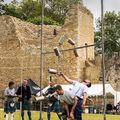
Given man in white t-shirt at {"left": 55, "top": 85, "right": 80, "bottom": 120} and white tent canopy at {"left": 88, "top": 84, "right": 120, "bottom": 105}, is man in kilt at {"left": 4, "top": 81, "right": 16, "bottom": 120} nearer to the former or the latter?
man in white t-shirt at {"left": 55, "top": 85, "right": 80, "bottom": 120}

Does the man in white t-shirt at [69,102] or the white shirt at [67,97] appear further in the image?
the white shirt at [67,97]

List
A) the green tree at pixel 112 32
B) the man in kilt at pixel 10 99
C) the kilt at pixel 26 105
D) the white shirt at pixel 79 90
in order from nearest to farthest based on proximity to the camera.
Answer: the white shirt at pixel 79 90 < the kilt at pixel 26 105 < the man in kilt at pixel 10 99 < the green tree at pixel 112 32

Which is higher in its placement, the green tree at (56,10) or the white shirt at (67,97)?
the green tree at (56,10)

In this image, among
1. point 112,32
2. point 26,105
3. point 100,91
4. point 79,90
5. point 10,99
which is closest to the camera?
point 79,90

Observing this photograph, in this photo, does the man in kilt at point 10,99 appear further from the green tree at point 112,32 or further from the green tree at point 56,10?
the green tree at point 56,10

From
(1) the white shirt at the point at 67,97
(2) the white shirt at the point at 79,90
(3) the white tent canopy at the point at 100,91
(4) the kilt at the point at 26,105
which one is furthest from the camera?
(3) the white tent canopy at the point at 100,91

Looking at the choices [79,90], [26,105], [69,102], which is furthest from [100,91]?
[79,90]

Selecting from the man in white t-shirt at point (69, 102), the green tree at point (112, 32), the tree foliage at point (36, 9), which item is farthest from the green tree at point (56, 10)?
the man in white t-shirt at point (69, 102)

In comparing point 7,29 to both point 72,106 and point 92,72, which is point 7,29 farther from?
point 72,106

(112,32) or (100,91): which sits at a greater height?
(112,32)

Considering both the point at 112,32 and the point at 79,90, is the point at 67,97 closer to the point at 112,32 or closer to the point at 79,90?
the point at 79,90

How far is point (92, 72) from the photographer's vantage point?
36656mm

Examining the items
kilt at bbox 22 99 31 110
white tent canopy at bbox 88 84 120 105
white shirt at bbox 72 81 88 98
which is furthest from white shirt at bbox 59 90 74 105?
white tent canopy at bbox 88 84 120 105

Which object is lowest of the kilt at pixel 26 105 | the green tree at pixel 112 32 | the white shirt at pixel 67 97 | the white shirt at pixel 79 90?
the kilt at pixel 26 105
